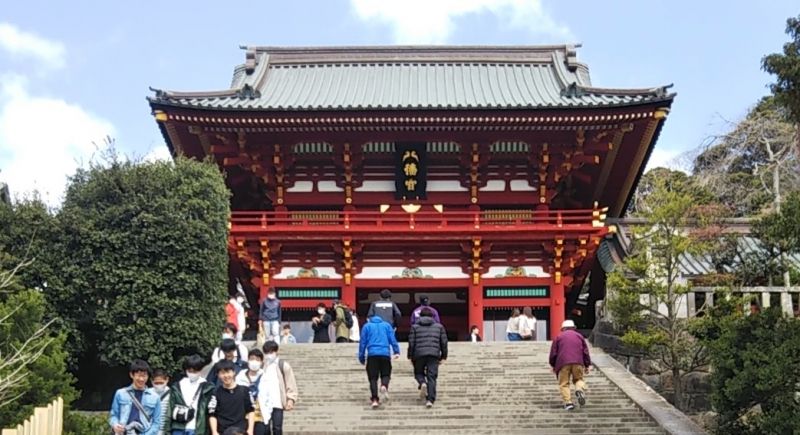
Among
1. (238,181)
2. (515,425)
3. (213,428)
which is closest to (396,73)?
(238,181)

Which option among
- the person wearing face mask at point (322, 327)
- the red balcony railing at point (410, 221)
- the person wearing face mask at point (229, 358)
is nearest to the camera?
the person wearing face mask at point (229, 358)

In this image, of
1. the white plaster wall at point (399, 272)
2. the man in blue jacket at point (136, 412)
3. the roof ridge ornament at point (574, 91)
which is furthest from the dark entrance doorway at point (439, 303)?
the man in blue jacket at point (136, 412)

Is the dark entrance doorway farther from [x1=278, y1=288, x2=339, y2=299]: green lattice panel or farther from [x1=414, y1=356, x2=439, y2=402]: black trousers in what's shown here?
[x1=414, y1=356, x2=439, y2=402]: black trousers

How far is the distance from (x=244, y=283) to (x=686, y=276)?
12307 mm

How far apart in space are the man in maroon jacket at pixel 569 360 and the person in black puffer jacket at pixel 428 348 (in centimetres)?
157

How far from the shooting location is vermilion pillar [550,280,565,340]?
21.0m

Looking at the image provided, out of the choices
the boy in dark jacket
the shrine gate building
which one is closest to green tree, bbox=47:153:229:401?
the boy in dark jacket

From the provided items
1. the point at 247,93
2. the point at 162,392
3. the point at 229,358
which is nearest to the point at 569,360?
the point at 229,358

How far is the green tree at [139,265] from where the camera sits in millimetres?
14031

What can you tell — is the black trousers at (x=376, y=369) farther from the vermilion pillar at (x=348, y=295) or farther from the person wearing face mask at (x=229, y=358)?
the vermilion pillar at (x=348, y=295)

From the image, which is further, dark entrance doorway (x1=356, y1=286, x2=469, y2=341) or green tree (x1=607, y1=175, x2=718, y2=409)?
dark entrance doorway (x1=356, y1=286, x2=469, y2=341)

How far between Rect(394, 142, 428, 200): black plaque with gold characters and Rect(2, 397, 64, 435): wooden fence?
1406 cm

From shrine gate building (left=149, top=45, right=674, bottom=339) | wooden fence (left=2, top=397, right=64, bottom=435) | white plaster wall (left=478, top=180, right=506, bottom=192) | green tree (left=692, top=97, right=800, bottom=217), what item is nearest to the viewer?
wooden fence (left=2, top=397, right=64, bottom=435)

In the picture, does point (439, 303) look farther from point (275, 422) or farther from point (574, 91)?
point (275, 422)
